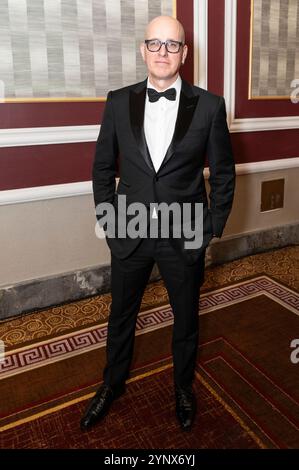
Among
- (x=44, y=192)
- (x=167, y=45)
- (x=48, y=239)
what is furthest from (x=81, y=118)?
(x=167, y=45)

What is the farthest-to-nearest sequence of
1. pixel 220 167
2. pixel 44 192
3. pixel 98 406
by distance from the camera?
1. pixel 44 192
2. pixel 98 406
3. pixel 220 167

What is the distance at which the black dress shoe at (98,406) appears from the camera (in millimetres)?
2107

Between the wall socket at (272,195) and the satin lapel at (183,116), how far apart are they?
→ 7.99 feet

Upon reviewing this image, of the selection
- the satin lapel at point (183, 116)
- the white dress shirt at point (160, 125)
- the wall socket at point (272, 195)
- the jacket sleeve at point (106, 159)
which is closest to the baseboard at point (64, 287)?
the wall socket at point (272, 195)

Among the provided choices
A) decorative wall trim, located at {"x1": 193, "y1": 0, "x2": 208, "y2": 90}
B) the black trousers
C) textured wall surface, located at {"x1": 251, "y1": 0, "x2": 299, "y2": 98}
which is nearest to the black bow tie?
the black trousers

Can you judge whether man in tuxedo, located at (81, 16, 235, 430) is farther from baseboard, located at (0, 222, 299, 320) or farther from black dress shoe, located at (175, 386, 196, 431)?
baseboard, located at (0, 222, 299, 320)

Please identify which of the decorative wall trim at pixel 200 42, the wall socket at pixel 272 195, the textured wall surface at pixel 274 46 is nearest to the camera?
the decorative wall trim at pixel 200 42

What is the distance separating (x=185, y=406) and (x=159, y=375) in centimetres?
36

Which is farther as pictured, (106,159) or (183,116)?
(106,159)

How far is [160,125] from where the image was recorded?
6.44 ft

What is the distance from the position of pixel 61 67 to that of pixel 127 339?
6.28 ft

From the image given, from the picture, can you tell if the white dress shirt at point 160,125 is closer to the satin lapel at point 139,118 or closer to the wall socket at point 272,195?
the satin lapel at point 139,118

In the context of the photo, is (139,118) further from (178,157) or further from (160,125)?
(178,157)
